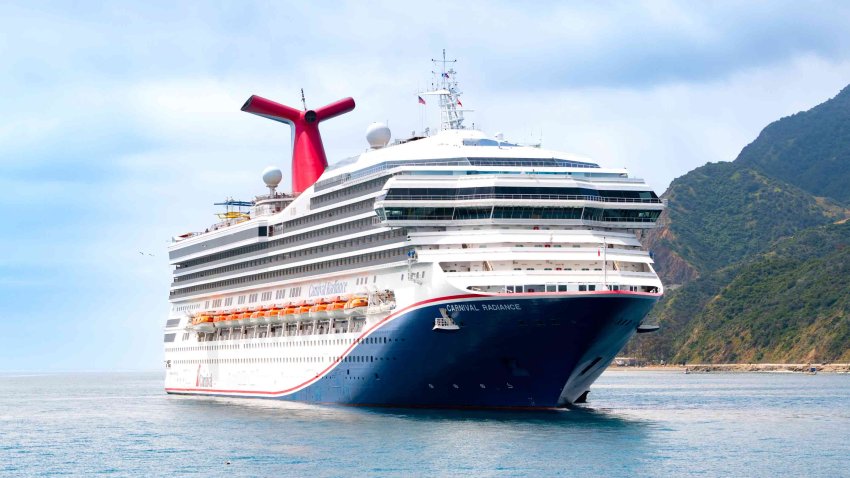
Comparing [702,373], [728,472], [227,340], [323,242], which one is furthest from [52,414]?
[702,373]

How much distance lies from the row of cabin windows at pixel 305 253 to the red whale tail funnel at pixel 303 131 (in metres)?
7.86

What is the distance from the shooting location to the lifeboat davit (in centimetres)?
6166

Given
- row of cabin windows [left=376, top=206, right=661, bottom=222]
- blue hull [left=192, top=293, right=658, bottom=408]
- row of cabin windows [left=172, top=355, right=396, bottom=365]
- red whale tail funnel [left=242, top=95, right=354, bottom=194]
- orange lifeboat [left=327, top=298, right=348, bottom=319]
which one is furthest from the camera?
red whale tail funnel [left=242, top=95, right=354, bottom=194]

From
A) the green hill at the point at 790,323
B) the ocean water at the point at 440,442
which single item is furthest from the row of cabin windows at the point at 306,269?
the green hill at the point at 790,323

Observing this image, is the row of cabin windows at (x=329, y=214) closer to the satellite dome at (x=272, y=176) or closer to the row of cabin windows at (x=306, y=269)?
the row of cabin windows at (x=306, y=269)

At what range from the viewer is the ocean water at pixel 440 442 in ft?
145

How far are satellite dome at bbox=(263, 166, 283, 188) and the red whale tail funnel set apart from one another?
1.62m

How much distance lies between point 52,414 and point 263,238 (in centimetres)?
1908

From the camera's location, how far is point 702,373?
577ft

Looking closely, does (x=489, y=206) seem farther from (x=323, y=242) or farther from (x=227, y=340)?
(x=227, y=340)

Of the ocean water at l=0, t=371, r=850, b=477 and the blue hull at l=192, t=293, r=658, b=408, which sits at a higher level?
the blue hull at l=192, t=293, r=658, b=408

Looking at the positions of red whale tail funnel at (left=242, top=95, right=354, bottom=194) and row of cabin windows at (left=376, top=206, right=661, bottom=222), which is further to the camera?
red whale tail funnel at (left=242, top=95, right=354, bottom=194)

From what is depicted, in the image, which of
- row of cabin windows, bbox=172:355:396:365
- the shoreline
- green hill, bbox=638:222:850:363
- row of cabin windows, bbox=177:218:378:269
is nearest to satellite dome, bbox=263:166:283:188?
row of cabin windows, bbox=177:218:378:269

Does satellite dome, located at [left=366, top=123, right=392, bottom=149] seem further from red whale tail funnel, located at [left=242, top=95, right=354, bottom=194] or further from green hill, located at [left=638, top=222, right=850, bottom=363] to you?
green hill, located at [left=638, top=222, right=850, bottom=363]
